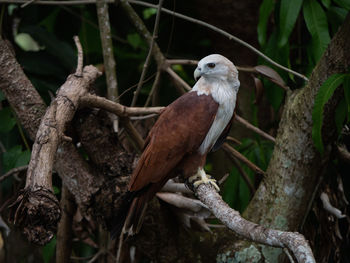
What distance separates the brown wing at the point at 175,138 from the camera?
2.21m

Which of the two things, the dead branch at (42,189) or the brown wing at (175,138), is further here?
the brown wing at (175,138)

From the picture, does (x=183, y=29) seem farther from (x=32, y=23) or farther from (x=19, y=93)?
(x=19, y=93)

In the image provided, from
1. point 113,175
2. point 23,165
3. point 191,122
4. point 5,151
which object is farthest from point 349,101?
point 5,151

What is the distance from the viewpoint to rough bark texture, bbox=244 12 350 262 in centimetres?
243

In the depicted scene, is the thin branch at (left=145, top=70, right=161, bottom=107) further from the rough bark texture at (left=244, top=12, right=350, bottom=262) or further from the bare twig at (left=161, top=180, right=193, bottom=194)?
the rough bark texture at (left=244, top=12, right=350, bottom=262)

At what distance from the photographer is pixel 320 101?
7.19ft

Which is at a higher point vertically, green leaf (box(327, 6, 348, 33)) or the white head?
green leaf (box(327, 6, 348, 33))

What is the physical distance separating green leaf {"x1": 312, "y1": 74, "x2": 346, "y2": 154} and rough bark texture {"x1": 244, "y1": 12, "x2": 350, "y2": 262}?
15 centimetres

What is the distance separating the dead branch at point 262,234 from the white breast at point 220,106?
1.41ft

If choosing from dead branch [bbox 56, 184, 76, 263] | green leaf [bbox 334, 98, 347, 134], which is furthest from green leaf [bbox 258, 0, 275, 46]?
dead branch [bbox 56, 184, 76, 263]

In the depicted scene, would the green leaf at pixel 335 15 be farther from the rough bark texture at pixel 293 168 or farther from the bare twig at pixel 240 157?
the bare twig at pixel 240 157

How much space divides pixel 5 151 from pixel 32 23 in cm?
99

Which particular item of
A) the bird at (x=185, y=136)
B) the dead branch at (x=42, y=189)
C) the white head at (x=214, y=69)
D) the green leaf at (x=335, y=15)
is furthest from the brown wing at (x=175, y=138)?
the green leaf at (x=335, y=15)

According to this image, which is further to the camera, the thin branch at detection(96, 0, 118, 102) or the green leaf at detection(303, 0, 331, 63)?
the thin branch at detection(96, 0, 118, 102)
